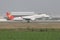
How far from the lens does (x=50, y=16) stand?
73.2 m

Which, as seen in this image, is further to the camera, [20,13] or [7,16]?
[20,13]
